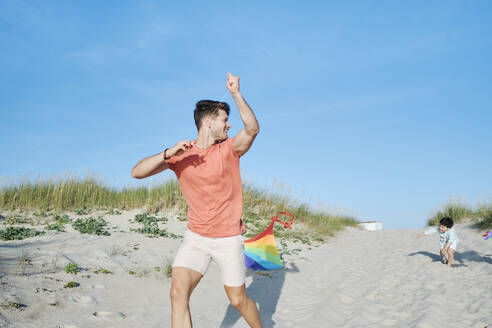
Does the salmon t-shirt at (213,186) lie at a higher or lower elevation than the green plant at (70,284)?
higher

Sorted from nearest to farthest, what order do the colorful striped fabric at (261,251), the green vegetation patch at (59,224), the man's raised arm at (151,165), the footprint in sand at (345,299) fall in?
1. the man's raised arm at (151,165)
2. the footprint in sand at (345,299)
3. the colorful striped fabric at (261,251)
4. the green vegetation patch at (59,224)

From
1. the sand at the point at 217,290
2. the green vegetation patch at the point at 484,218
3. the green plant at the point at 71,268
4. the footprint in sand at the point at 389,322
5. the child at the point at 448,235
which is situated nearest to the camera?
the sand at the point at 217,290

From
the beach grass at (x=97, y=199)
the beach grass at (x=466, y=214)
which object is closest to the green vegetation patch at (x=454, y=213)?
the beach grass at (x=466, y=214)

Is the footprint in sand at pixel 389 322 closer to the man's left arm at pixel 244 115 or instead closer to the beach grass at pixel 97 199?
the man's left arm at pixel 244 115

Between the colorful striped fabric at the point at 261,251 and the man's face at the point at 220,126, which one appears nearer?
the man's face at the point at 220,126

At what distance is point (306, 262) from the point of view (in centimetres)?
1022

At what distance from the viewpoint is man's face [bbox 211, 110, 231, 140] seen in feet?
12.3

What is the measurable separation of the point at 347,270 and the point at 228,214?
261 inches

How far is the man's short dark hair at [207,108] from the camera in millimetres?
3771

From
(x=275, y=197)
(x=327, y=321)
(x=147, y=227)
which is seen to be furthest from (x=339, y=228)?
(x=327, y=321)

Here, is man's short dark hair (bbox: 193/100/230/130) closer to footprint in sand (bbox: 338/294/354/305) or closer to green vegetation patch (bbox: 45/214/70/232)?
footprint in sand (bbox: 338/294/354/305)

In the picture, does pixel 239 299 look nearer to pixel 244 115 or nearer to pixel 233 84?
pixel 244 115

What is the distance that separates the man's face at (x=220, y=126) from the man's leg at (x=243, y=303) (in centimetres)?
140

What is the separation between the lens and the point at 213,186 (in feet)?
11.9
